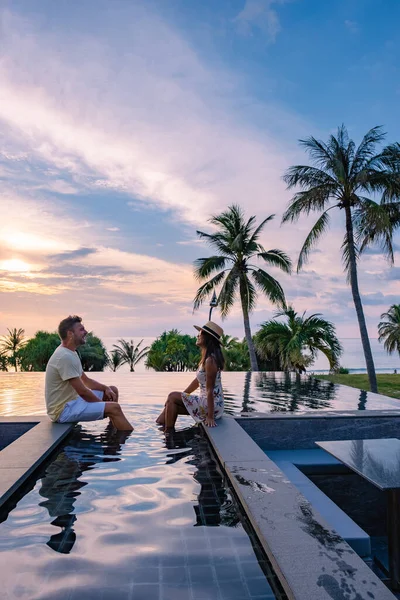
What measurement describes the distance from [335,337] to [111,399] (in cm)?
1677

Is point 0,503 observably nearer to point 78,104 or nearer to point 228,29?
point 78,104

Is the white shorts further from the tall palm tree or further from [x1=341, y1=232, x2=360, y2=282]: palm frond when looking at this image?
the tall palm tree

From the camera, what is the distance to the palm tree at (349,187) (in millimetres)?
19609

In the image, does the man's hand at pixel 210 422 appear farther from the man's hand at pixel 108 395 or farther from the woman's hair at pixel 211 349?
the man's hand at pixel 108 395

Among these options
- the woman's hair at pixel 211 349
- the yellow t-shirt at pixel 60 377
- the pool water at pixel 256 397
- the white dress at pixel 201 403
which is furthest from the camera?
the pool water at pixel 256 397

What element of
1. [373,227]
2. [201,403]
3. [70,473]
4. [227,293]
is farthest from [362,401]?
[227,293]

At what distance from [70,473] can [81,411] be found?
61.3 inches

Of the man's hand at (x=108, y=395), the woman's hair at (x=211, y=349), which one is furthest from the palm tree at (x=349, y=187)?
the woman's hair at (x=211, y=349)

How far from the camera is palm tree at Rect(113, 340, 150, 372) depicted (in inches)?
1470

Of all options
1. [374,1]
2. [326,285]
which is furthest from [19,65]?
[326,285]

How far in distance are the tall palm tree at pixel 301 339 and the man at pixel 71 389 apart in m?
16.9

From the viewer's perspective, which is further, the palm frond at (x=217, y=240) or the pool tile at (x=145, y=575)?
the palm frond at (x=217, y=240)

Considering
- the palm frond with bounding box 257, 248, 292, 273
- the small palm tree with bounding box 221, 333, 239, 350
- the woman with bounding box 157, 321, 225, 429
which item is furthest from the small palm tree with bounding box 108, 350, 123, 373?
the woman with bounding box 157, 321, 225, 429

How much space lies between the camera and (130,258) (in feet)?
83.7
